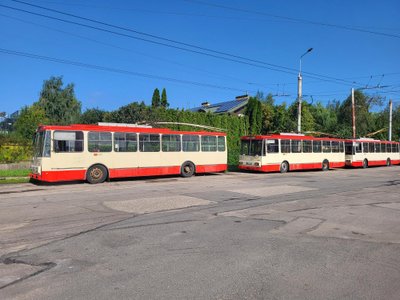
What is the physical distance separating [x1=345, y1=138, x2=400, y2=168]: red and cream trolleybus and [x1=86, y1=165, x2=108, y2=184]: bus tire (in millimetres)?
24025

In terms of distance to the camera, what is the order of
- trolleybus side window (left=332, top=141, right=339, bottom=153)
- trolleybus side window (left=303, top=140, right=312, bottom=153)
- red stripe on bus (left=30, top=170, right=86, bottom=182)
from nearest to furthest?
red stripe on bus (left=30, top=170, right=86, bottom=182)
trolleybus side window (left=303, top=140, right=312, bottom=153)
trolleybus side window (left=332, top=141, right=339, bottom=153)

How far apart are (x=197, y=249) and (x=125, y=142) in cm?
1346

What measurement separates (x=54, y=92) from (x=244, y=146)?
49.3m

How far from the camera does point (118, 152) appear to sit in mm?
18594

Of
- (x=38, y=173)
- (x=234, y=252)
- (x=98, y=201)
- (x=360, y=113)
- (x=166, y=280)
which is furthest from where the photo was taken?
(x=360, y=113)

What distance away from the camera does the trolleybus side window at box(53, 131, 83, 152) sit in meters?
16.6

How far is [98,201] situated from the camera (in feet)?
36.6

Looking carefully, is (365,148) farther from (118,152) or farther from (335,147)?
(118,152)

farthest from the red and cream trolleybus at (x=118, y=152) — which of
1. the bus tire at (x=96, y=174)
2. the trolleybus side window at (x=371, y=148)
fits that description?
the trolleybus side window at (x=371, y=148)

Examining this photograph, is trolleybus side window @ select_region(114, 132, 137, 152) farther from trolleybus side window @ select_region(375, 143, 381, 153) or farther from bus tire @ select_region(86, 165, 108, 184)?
trolleybus side window @ select_region(375, 143, 381, 153)

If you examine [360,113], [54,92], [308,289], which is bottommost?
[308,289]

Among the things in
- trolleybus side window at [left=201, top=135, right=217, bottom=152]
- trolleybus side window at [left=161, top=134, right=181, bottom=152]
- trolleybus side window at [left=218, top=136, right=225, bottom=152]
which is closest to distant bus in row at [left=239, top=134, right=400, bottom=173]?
trolleybus side window at [left=218, top=136, right=225, bottom=152]

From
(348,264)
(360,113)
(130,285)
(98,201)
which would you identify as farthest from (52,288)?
(360,113)

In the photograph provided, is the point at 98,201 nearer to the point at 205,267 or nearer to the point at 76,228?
the point at 76,228
